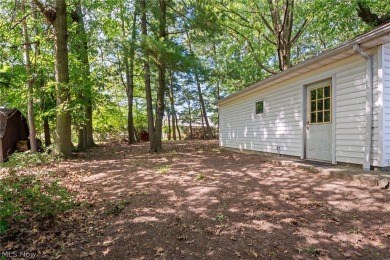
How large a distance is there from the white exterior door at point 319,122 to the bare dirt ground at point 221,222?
148cm

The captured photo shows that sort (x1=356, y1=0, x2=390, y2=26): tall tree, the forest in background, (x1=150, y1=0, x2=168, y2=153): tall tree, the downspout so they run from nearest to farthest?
the downspout, the forest in background, (x1=150, y1=0, x2=168, y2=153): tall tree, (x1=356, y1=0, x2=390, y2=26): tall tree

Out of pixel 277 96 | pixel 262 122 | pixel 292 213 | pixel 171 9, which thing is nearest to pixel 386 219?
pixel 292 213

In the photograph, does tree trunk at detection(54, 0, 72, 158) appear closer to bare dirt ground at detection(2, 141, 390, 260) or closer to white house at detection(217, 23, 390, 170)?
bare dirt ground at detection(2, 141, 390, 260)

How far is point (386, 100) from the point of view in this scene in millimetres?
4980

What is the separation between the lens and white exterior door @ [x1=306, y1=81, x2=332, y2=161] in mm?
6391

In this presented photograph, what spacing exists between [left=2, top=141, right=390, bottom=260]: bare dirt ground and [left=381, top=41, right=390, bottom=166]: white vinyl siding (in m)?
1.13

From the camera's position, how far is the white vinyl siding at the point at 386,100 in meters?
4.93

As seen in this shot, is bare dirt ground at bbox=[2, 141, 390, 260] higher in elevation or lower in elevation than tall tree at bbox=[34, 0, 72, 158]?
lower

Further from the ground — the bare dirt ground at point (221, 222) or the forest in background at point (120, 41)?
the forest in background at point (120, 41)

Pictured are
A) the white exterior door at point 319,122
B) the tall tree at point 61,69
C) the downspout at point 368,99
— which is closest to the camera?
the downspout at point 368,99

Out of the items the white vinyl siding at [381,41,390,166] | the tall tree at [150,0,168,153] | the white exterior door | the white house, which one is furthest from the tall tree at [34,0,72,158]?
the white vinyl siding at [381,41,390,166]

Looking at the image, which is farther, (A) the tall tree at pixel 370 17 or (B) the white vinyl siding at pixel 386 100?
(A) the tall tree at pixel 370 17

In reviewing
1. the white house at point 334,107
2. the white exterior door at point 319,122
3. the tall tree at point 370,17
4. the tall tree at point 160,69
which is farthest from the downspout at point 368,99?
the tall tree at point 370,17

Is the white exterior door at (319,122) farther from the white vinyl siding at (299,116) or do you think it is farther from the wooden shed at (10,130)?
the wooden shed at (10,130)
